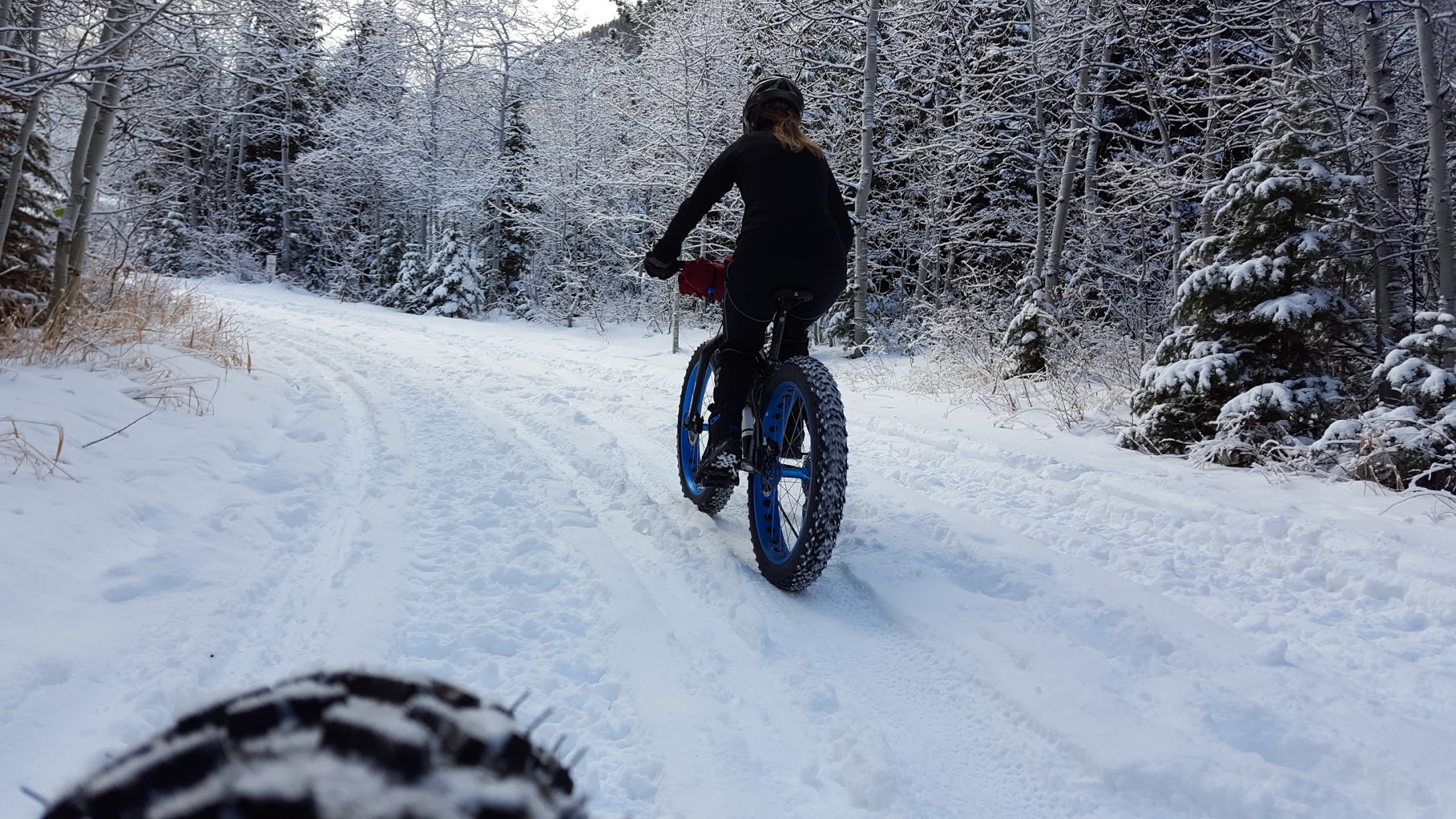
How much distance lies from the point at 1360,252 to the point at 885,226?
32.6 feet

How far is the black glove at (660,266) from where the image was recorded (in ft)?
12.4

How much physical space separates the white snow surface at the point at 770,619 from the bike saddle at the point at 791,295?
119 centimetres

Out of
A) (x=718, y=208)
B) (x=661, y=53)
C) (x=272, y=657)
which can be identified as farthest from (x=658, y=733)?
(x=661, y=53)

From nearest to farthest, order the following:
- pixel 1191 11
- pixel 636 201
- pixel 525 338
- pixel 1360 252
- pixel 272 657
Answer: pixel 272 657 → pixel 1360 252 → pixel 1191 11 → pixel 525 338 → pixel 636 201

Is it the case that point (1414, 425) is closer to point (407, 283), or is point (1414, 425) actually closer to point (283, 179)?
point (407, 283)

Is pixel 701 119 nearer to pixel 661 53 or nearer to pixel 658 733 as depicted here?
pixel 661 53

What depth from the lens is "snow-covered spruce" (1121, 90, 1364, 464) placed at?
16.3ft

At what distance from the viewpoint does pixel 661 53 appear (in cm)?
1669

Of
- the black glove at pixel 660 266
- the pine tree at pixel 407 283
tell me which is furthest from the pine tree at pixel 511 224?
the black glove at pixel 660 266

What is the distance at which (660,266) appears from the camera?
3824mm

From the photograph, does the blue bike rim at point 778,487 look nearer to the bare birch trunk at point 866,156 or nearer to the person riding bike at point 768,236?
the person riding bike at point 768,236

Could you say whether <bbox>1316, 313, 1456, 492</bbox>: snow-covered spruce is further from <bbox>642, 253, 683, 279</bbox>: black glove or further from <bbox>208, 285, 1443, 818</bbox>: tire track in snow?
<bbox>642, 253, 683, 279</bbox>: black glove

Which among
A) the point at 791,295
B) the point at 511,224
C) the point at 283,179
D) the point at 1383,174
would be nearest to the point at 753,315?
the point at 791,295

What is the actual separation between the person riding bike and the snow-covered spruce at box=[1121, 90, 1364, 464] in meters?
3.27
